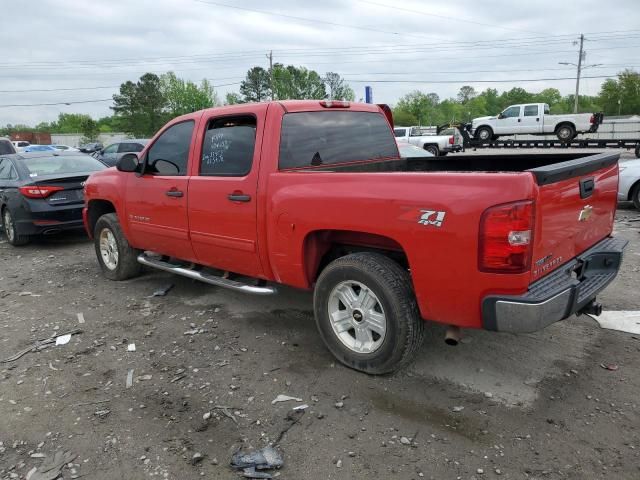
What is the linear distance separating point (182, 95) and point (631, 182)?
78977 millimetres

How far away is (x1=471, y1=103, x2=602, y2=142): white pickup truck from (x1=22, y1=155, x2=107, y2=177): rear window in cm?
2246

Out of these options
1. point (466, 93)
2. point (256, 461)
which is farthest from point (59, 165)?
point (466, 93)

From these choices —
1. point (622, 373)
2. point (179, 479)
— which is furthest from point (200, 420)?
point (622, 373)

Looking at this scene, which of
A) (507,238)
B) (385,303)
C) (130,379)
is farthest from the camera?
(130,379)

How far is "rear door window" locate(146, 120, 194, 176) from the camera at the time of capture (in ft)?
15.8

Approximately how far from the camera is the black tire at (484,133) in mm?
28047

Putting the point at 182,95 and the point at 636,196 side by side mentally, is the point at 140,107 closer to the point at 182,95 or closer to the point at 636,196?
the point at 182,95

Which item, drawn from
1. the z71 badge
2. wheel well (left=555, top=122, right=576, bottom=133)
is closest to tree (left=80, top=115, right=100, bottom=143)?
wheel well (left=555, top=122, right=576, bottom=133)

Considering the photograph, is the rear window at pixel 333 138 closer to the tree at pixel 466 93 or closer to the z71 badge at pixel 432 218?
the z71 badge at pixel 432 218

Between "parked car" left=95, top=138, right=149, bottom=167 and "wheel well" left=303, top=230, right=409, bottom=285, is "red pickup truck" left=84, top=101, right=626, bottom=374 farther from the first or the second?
"parked car" left=95, top=138, right=149, bottom=167

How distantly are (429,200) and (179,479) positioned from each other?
2.04m

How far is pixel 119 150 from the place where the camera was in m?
21.5

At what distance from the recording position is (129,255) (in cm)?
596

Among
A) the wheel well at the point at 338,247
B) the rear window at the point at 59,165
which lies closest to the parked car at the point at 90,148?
the rear window at the point at 59,165
